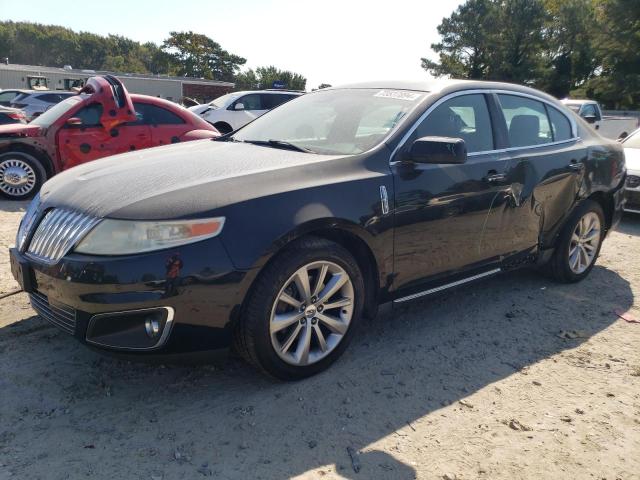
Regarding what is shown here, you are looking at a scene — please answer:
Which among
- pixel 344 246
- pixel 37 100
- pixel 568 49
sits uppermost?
pixel 568 49

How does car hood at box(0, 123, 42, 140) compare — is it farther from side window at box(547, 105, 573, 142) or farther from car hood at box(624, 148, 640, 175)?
car hood at box(624, 148, 640, 175)

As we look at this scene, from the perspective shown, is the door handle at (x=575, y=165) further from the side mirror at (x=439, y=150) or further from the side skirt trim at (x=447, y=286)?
the side mirror at (x=439, y=150)

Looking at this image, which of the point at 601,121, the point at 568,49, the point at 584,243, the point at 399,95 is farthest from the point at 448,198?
the point at 568,49

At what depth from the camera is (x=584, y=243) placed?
15.5ft

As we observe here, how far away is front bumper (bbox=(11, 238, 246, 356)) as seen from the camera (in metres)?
2.40

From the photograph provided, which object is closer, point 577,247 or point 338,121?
point 338,121

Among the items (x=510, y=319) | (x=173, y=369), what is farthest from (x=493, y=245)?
(x=173, y=369)

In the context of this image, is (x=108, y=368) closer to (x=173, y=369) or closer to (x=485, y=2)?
(x=173, y=369)

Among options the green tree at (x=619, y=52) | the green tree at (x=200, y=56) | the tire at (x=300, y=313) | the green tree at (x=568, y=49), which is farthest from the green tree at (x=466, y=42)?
the tire at (x=300, y=313)

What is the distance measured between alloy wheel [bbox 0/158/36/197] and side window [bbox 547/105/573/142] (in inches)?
266

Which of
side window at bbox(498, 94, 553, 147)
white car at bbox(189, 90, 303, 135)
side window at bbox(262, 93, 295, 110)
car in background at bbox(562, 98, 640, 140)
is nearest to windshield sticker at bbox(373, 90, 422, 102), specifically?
side window at bbox(498, 94, 553, 147)

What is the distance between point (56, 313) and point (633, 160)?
25.4ft

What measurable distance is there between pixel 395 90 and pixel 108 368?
254 cm

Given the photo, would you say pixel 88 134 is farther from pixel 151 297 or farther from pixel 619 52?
pixel 619 52
